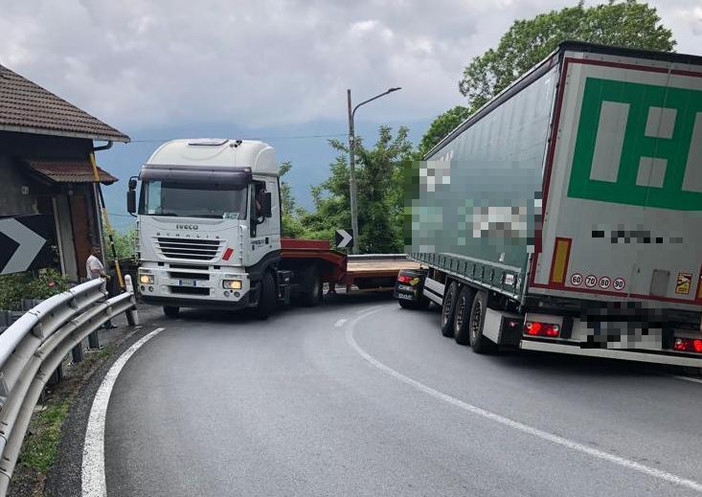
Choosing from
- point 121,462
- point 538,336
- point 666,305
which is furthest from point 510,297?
point 121,462

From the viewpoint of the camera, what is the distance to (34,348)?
5555mm

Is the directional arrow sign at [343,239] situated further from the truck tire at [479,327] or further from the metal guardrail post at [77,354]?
the metal guardrail post at [77,354]

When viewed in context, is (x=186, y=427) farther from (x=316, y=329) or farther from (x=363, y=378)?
(x=316, y=329)

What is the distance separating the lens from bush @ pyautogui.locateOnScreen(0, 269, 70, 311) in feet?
28.6

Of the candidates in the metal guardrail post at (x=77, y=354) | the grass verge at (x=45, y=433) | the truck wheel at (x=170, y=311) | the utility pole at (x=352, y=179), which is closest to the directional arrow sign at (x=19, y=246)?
the grass verge at (x=45, y=433)

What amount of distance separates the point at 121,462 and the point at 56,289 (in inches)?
199

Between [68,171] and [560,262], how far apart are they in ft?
41.6

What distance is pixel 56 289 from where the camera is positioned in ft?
29.9

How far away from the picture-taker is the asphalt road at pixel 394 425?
4422mm

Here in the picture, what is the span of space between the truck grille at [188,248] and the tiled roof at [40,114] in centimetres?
447

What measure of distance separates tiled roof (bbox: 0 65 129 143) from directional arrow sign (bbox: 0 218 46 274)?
8.98m

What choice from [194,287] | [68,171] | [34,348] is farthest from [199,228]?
[34,348]

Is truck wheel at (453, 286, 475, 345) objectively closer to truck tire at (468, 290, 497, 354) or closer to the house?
truck tire at (468, 290, 497, 354)

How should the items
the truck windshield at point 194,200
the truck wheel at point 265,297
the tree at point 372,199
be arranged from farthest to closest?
1. the tree at point 372,199
2. the truck wheel at point 265,297
3. the truck windshield at point 194,200
